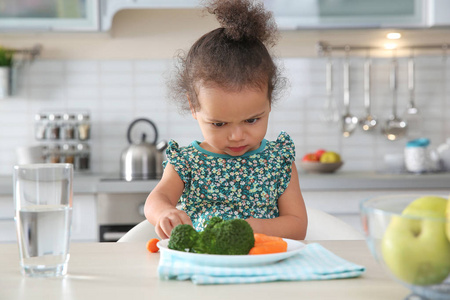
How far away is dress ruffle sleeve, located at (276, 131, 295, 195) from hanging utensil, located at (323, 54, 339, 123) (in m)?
1.49

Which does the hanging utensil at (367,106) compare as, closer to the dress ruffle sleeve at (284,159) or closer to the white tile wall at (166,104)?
the white tile wall at (166,104)

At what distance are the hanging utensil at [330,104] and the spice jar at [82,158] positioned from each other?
117cm

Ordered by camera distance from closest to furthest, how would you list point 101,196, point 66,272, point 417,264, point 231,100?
point 417,264 → point 66,272 → point 231,100 → point 101,196

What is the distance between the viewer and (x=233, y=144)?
4.25 feet

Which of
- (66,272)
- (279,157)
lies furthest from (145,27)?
(66,272)

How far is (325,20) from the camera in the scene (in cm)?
268

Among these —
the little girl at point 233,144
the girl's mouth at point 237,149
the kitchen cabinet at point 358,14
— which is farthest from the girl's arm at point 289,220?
Answer: the kitchen cabinet at point 358,14

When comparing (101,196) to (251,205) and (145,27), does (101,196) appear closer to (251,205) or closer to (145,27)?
(145,27)

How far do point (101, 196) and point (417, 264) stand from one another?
2.01 m

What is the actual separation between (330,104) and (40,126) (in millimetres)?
1414

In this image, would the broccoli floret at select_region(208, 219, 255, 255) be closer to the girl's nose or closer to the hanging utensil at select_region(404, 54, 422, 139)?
the girl's nose

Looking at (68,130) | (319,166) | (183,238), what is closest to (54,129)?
(68,130)

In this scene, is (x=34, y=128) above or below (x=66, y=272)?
above

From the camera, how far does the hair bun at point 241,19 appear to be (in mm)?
1322
